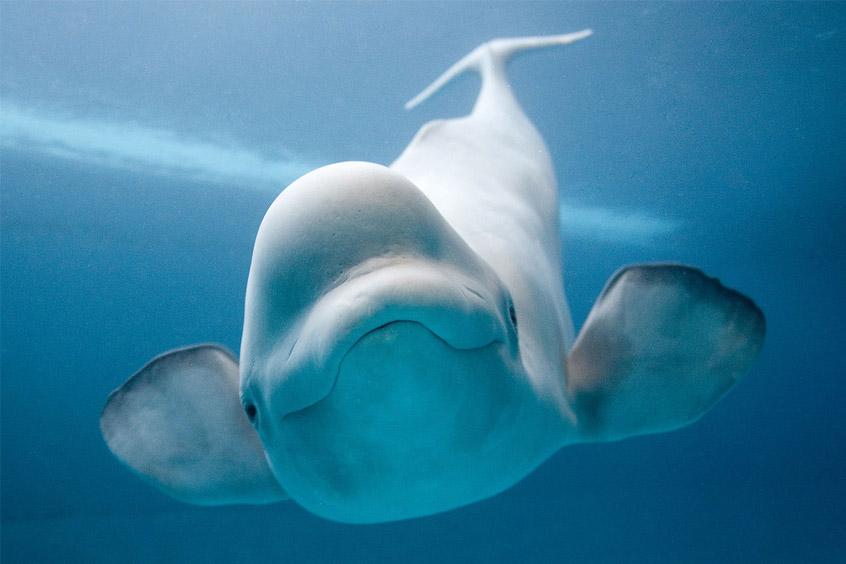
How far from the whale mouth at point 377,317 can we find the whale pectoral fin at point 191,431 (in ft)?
5.55

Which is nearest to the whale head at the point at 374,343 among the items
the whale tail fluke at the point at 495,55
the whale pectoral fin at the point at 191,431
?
the whale pectoral fin at the point at 191,431

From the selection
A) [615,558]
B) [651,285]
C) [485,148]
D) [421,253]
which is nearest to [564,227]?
[615,558]

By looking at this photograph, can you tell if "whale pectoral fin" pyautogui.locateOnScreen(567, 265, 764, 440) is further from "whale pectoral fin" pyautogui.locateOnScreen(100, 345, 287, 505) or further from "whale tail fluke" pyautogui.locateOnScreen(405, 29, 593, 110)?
"whale tail fluke" pyautogui.locateOnScreen(405, 29, 593, 110)

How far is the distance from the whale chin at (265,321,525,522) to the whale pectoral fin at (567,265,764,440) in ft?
3.41

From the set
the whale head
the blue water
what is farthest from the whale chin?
the blue water

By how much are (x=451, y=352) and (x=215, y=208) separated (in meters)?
12.3

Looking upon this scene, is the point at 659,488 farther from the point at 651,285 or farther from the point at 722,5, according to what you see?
the point at 651,285

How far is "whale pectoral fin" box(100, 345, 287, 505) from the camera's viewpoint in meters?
3.64

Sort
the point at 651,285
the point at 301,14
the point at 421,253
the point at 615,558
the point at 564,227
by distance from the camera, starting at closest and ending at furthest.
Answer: the point at 421,253
the point at 651,285
the point at 301,14
the point at 615,558
the point at 564,227

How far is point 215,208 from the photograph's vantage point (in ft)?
43.4

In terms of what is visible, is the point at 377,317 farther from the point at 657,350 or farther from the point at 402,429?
the point at 657,350

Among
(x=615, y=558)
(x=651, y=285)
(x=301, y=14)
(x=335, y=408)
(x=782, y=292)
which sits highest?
(x=301, y=14)

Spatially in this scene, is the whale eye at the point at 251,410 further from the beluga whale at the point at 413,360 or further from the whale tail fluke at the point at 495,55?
the whale tail fluke at the point at 495,55

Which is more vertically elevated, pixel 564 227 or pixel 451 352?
pixel 564 227
